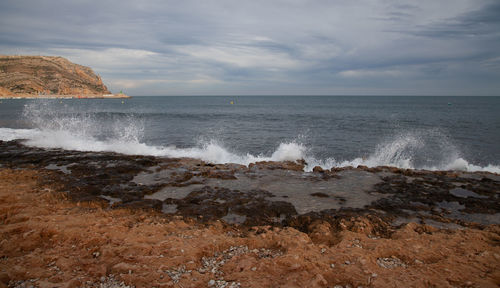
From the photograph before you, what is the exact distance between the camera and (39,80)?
424 ft

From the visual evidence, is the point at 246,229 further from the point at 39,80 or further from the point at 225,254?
the point at 39,80

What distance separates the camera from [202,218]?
648 cm

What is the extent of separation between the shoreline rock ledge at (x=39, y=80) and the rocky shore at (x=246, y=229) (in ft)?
468

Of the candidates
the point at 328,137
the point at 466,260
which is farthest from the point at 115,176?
the point at 328,137

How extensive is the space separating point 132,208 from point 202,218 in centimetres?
209

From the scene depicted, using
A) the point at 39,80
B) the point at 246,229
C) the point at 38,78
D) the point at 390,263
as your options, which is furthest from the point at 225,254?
the point at 38,78

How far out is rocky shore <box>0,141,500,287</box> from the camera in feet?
13.3

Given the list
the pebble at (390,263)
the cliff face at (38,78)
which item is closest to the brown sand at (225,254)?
the pebble at (390,263)

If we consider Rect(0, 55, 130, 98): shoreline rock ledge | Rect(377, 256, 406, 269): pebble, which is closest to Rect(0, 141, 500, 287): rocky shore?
→ Rect(377, 256, 406, 269): pebble

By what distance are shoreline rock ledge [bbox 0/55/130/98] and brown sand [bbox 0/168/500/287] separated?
144652 millimetres

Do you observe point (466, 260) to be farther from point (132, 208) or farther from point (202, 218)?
point (132, 208)

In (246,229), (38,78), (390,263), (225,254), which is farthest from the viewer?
(38,78)

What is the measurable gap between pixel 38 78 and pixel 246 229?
168725mm

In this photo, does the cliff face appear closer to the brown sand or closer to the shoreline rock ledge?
the shoreline rock ledge
